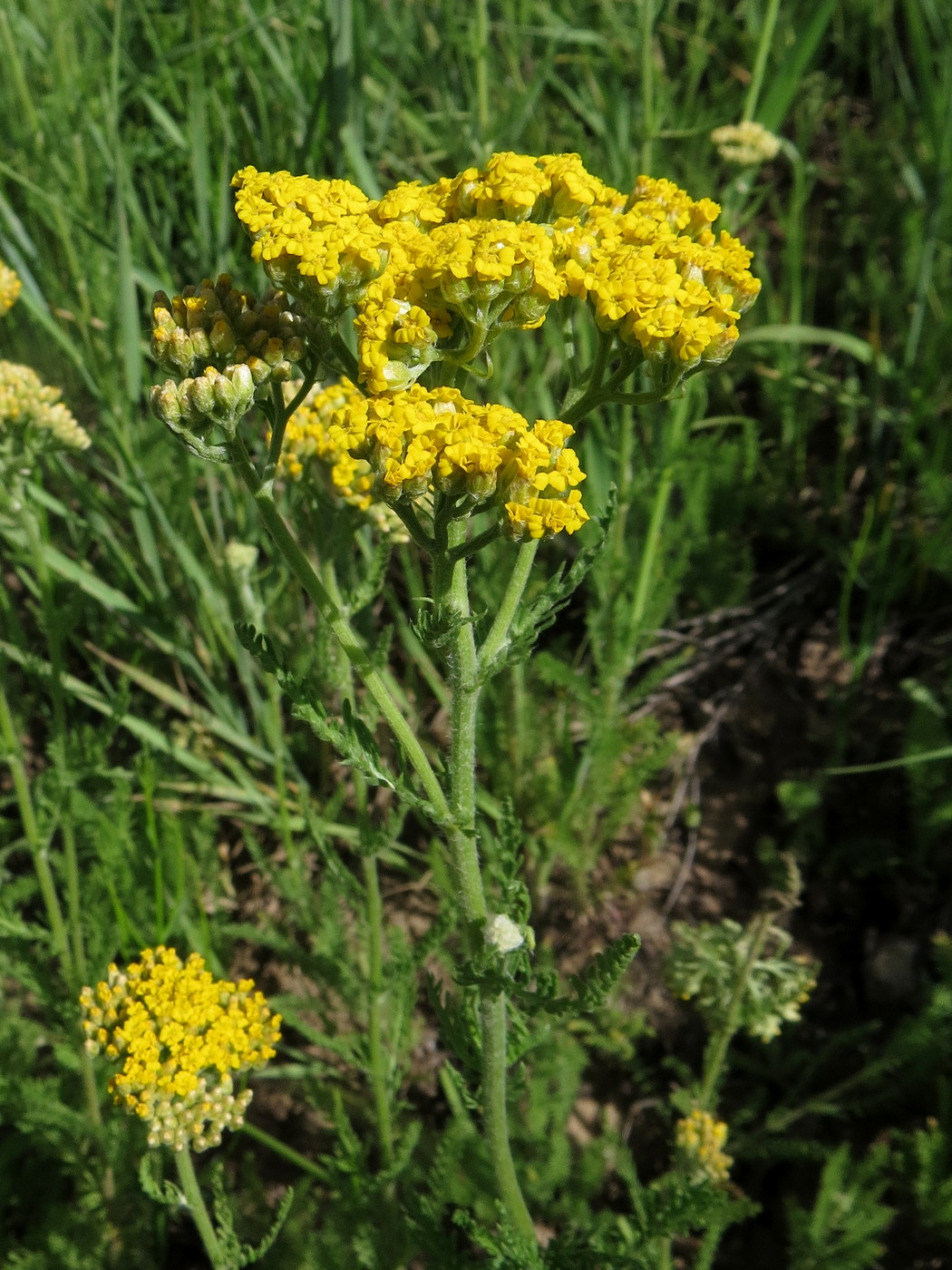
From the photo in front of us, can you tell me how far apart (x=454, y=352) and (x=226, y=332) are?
0.40m

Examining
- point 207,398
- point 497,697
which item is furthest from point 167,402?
point 497,697

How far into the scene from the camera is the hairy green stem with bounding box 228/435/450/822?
1729mm

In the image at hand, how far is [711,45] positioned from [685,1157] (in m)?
4.50

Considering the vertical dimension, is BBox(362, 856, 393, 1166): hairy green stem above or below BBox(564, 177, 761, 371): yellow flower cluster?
below

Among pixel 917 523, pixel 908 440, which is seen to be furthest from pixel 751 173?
pixel 917 523

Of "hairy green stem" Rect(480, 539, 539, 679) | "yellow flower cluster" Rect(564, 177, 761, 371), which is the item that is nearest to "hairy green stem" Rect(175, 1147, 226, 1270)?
"hairy green stem" Rect(480, 539, 539, 679)

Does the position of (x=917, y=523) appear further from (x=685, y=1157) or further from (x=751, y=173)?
(x=685, y=1157)

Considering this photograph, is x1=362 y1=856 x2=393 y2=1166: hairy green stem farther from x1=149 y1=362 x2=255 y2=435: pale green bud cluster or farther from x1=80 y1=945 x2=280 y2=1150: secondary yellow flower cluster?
x1=149 y1=362 x2=255 y2=435: pale green bud cluster

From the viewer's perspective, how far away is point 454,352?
1.76 metres

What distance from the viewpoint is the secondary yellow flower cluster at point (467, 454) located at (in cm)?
154

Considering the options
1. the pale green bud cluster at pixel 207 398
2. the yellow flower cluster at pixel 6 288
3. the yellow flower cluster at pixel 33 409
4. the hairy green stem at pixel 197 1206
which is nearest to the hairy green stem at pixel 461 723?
the pale green bud cluster at pixel 207 398

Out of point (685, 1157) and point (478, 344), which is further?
point (685, 1157)

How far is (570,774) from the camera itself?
3361mm

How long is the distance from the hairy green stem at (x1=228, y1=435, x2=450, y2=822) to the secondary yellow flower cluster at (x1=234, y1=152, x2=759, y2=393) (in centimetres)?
26
